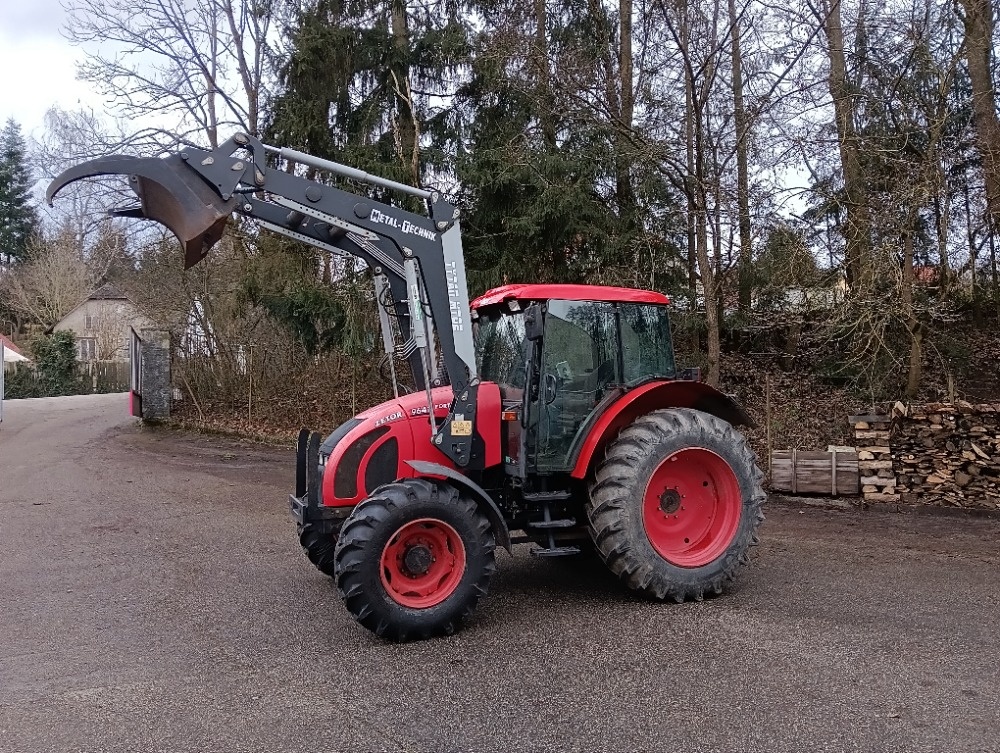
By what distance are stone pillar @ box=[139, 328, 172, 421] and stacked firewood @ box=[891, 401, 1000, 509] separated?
1258 cm

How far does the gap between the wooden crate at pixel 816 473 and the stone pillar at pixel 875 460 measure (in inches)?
3.4

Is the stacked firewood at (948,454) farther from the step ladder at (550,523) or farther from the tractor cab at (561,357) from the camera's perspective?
the step ladder at (550,523)

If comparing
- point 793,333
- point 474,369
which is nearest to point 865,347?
point 793,333

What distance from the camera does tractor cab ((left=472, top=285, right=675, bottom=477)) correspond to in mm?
5262

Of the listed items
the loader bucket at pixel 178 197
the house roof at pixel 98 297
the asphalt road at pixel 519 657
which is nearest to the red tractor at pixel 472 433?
the loader bucket at pixel 178 197

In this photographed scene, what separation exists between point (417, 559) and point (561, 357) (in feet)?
5.39

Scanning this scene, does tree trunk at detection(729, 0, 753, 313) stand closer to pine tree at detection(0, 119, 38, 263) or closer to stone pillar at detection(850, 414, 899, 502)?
stone pillar at detection(850, 414, 899, 502)

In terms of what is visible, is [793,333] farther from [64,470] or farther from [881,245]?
[64,470]

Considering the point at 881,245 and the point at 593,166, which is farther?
the point at 593,166

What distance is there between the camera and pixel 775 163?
11.1 m

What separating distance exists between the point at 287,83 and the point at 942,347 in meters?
11.4

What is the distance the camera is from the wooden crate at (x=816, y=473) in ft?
29.5

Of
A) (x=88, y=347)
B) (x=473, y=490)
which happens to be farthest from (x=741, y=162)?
(x=88, y=347)

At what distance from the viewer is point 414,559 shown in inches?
183
